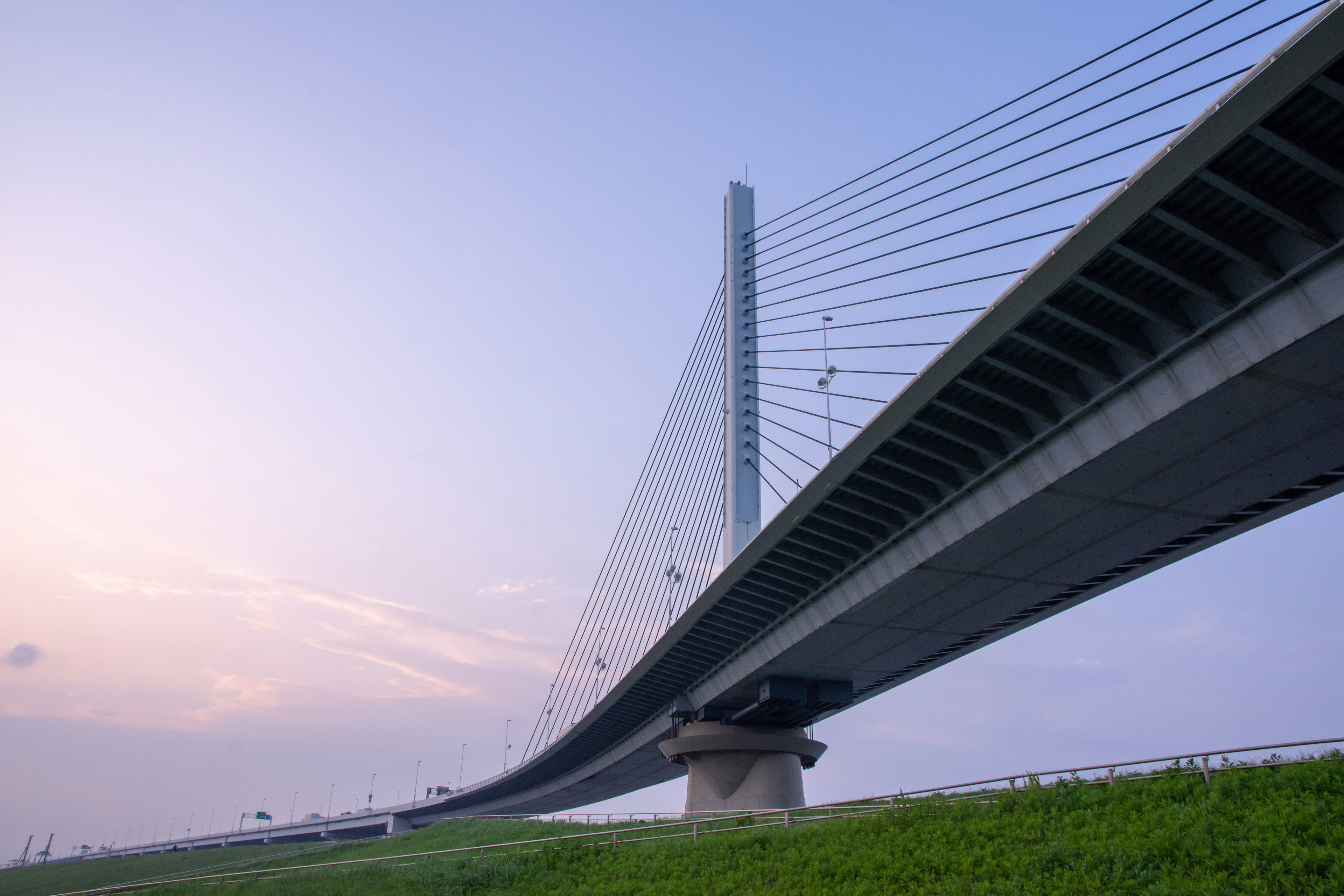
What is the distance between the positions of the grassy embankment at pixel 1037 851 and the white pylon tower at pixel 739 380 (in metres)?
11.9

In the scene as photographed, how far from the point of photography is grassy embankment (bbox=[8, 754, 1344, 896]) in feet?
37.0

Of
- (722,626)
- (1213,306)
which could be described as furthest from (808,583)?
(1213,306)

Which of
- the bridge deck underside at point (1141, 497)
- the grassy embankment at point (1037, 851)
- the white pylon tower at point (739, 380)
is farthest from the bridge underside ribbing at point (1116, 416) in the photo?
the grassy embankment at point (1037, 851)

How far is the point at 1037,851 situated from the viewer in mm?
13523

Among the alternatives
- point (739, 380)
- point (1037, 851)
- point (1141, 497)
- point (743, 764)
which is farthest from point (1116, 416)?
point (743, 764)

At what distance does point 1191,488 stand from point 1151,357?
4397 millimetres

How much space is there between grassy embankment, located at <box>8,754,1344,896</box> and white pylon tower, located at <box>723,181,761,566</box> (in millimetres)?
11882

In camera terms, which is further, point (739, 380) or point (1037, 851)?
point (739, 380)

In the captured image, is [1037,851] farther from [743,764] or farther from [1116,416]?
[743,764]

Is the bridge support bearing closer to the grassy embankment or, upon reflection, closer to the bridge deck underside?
the bridge deck underside

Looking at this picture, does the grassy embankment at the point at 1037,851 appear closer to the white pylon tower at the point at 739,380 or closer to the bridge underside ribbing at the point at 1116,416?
the bridge underside ribbing at the point at 1116,416

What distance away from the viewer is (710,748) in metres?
39.1

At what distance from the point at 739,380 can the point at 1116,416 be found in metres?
18.3

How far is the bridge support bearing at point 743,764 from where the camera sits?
38.7m
